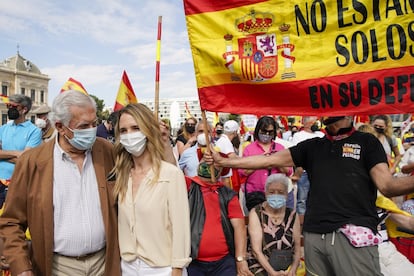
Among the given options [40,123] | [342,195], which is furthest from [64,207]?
[40,123]

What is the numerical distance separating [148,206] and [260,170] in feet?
9.78

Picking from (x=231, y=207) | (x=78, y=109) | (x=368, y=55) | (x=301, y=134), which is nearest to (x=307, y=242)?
(x=231, y=207)

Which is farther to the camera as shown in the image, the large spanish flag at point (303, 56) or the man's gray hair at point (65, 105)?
the large spanish flag at point (303, 56)

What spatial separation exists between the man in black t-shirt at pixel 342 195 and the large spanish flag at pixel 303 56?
246 millimetres

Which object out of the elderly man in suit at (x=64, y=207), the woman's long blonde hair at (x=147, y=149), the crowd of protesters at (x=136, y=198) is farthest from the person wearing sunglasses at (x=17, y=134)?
the woman's long blonde hair at (x=147, y=149)

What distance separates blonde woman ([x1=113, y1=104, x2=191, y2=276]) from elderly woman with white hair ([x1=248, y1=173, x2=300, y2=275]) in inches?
66.1

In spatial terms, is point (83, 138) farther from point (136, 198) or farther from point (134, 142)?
point (136, 198)

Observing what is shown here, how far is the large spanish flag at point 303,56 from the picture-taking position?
2854 mm

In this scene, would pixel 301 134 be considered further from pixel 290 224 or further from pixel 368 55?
pixel 368 55

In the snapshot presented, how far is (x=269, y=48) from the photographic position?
326 centimetres

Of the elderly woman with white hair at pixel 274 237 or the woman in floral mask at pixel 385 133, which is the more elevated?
the woman in floral mask at pixel 385 133

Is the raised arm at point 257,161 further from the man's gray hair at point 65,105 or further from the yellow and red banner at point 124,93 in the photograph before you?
the yellow and red banner at point 124,93

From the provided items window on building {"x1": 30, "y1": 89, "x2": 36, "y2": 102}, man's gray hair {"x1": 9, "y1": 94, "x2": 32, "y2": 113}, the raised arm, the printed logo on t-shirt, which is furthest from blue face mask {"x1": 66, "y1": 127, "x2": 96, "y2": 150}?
window on building {"x1": 30, "y1": 89, "x2": 36, "y2": 102}

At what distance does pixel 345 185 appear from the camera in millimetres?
2902
